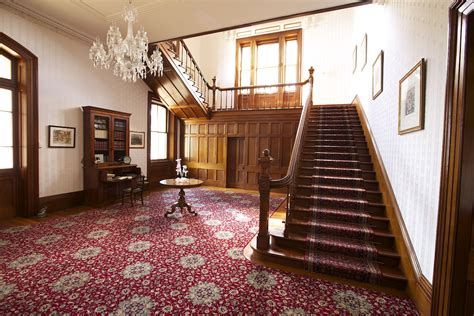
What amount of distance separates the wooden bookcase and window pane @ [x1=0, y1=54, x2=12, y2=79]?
1.27 meters

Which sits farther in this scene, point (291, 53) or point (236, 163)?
point (291, 53)

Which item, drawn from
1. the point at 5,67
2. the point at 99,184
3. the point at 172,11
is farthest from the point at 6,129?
the point at 172,11

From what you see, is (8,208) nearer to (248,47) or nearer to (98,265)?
(98,265)

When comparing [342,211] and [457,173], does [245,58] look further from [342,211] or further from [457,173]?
[457,173]

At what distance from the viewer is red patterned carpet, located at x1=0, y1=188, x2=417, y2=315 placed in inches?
78.6

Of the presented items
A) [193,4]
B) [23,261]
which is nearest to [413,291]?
[23,261]

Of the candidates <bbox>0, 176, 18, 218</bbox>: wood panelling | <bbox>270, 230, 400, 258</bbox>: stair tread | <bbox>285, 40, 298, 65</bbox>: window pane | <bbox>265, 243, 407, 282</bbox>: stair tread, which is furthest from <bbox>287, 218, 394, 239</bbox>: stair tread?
<bbox>285, 40, 298, 65</bbox>: window pane

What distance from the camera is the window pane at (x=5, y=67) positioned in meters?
4.01

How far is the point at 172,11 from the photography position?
389 centimetres

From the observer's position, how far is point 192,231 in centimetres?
373

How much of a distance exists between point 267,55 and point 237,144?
3.76 metres

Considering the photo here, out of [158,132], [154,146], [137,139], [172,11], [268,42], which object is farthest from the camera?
[268,42]

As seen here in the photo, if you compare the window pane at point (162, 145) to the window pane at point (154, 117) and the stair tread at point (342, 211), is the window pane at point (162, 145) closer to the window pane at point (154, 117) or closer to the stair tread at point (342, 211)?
the window pane at point (154, 117)

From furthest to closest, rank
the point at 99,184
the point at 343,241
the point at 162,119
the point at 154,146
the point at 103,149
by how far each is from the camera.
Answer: the point at 162,119 < the point at 154,146 < the point at 103,149 < the point at 99,184 < the point at 343,241
